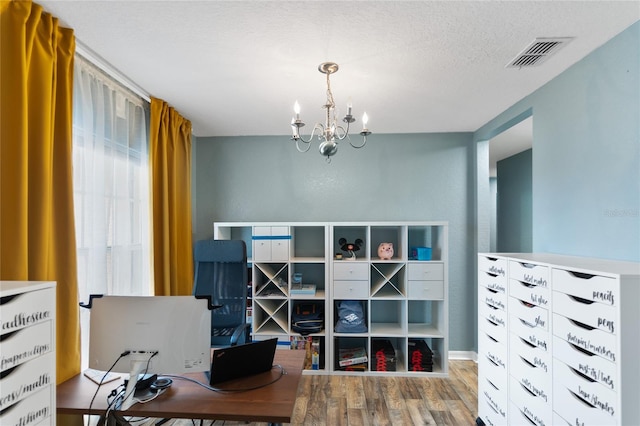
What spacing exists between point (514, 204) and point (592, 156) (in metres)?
3.44

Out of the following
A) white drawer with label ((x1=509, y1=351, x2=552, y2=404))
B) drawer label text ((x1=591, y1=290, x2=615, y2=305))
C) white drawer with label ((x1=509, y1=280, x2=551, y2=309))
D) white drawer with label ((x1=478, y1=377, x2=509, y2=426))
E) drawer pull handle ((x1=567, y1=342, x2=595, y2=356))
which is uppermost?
drawer label text ((x1=591, y1=290, x2=615, y2=305))

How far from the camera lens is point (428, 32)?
1.63 metres

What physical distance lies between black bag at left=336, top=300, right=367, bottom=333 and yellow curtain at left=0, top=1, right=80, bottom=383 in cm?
212

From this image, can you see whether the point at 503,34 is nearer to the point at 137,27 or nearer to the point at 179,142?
the point at 137,27

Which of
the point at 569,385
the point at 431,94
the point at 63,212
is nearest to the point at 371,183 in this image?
the point at 431,94

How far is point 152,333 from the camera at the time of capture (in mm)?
1331

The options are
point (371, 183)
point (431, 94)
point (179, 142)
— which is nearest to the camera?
point (431, 94)

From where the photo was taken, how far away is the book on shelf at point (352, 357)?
311cm

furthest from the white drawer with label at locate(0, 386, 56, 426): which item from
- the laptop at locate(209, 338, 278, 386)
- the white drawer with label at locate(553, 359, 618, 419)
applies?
the white drawer with label at locate(553, 359, 618, 419)

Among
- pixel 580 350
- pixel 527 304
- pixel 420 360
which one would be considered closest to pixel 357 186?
pixel 420 360

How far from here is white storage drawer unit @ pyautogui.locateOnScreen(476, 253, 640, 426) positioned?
1.13 m

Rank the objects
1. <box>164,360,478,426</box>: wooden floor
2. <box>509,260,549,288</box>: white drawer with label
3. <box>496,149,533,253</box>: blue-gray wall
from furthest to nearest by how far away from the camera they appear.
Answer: <box>496,149,533,253</box>: blue-gray wall, <box>164,360,478,426</box>: wooden floor, <box>509,260,549,288</box>: white drawer with label

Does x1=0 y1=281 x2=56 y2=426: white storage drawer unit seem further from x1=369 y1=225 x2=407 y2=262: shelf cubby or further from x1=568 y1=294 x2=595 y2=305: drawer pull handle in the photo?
x1=369 y1=225 x2=407 y2=262: shelf cubby

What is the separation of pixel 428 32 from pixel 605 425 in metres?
1.87
